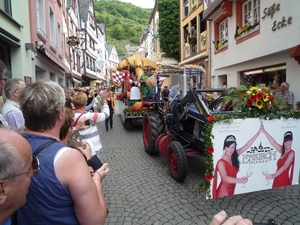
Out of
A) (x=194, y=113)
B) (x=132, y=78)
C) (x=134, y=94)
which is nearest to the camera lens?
(x=194, y=113)

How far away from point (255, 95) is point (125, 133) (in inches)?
251

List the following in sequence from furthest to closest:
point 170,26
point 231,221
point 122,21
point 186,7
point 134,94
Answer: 1. point 122,21
2. point 170,26
3. point 186,7
4. point 134,94
5. point 231,221

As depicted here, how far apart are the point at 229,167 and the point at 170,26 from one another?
22491 mm

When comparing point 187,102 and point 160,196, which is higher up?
point 187,102

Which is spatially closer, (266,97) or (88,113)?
(266,97)

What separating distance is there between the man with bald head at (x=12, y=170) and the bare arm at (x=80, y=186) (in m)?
0.23

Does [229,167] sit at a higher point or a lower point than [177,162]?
higher

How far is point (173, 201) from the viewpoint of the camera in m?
3.49

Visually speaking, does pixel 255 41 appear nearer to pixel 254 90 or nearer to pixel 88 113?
pixel 254 90

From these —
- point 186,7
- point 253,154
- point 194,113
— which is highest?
point 186,7

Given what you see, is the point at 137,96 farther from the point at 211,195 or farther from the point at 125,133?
the point at 211,195

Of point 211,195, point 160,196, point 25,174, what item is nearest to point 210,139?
point 211,195

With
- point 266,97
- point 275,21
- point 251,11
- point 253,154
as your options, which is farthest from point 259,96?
point 251,11

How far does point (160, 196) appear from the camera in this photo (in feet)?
12.0
